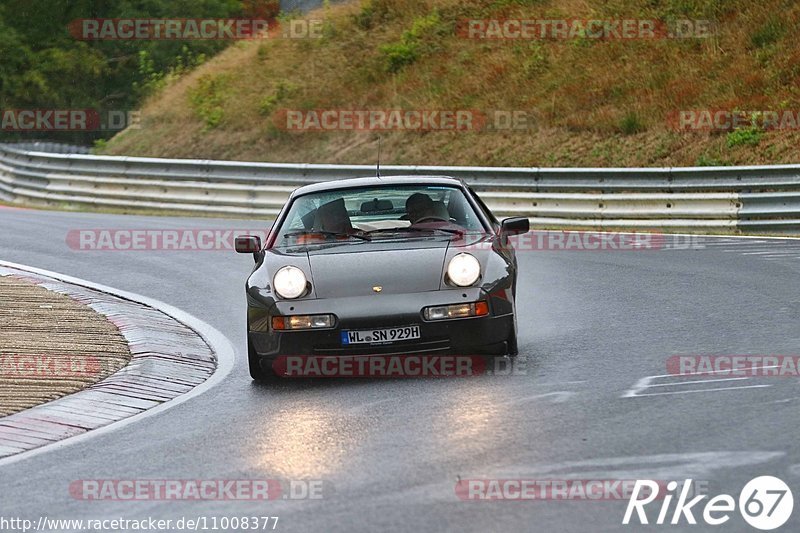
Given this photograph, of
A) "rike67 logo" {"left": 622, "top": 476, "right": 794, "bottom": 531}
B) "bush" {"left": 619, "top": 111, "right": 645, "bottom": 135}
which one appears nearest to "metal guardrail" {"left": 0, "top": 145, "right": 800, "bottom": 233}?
"bush" {"left": 619, "top": 111, "right": 645, "bottom": 135}

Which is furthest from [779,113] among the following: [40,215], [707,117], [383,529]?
[383,529]

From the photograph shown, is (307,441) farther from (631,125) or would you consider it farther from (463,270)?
(631,125)

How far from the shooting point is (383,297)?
8539 mm

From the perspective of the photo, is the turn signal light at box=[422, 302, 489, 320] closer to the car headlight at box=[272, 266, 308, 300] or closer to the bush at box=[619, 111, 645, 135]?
the car headlight at box=[272, 266, 308, 300]

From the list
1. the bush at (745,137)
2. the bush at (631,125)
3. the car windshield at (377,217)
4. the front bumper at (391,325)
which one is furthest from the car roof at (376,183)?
the bush at (631,125)

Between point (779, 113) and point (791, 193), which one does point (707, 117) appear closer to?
point (779, 113)

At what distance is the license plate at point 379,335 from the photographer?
27.8 ft

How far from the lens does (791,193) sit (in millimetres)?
18031

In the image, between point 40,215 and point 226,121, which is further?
point 226,121

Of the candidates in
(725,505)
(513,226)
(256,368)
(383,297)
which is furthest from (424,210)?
(725,505)

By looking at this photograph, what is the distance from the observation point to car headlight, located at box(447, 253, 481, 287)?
28.5ft

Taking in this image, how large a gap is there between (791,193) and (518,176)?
468 cm

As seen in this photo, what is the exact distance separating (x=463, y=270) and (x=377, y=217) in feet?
5.38

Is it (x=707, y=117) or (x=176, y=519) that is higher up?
(x=707, y=117)
